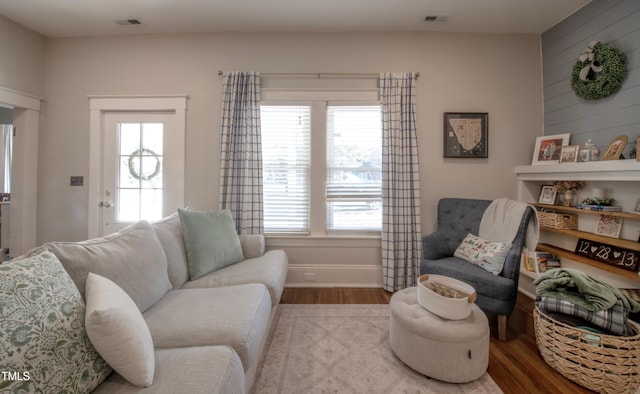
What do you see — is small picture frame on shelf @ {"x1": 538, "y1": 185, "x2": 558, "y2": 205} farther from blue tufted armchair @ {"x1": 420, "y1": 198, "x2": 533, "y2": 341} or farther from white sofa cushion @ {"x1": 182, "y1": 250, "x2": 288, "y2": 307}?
white sofa cushion @ {"x1": 182, "y1": 250, "x2": 288, "y2": 307}

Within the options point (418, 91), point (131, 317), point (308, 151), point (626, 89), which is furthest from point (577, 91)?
point (131, 317)

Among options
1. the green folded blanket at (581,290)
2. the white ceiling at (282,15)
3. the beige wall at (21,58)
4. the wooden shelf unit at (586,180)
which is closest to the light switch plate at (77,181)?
the beige wall at (21,58)

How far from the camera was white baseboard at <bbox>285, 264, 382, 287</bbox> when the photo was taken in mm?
2834

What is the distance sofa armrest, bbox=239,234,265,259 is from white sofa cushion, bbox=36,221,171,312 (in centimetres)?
78

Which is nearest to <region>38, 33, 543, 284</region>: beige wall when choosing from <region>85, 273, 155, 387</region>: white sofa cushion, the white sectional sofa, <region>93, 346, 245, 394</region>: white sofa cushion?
the white sectional sofa

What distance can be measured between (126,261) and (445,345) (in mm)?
1814

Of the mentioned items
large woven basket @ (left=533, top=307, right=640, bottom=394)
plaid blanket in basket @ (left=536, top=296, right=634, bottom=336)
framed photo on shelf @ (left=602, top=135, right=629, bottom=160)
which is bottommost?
large woven basket @ (left=533, top=307, right=640, bottom=394)

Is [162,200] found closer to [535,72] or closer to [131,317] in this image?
[131,317]

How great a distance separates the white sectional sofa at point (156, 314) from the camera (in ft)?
2.65

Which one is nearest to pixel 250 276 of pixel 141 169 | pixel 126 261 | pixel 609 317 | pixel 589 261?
pixel 126 261

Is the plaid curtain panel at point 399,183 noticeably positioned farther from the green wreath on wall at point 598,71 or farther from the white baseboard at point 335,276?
the green wreath on wall at point 598,71

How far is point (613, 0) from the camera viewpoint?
6.98ft

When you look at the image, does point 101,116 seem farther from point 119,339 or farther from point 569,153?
point 569,153

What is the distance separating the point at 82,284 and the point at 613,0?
4.18 meters
